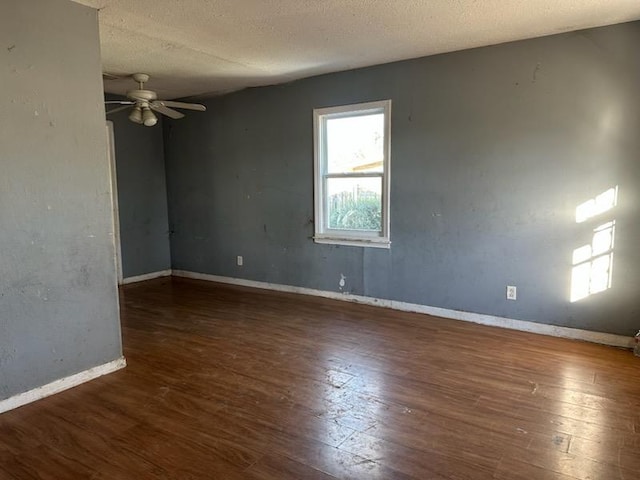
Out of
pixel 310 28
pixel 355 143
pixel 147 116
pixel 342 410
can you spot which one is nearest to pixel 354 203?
pixel 355 143

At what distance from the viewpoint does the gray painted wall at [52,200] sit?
8.06 feet

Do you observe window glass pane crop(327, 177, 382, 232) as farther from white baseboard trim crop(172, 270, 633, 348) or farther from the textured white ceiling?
the textured white ceiling

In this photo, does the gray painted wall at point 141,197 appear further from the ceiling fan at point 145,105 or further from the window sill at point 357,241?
the window sill at point 357,241

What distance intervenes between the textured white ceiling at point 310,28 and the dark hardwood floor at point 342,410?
Answer: 2333mm

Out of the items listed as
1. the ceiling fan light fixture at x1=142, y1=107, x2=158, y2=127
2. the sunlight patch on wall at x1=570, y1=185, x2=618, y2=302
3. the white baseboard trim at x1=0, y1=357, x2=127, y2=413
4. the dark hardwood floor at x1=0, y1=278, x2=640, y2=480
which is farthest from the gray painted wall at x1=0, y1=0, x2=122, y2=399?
the sunlight patch on wall at x1=570, y1=185, x2=618, y2=302

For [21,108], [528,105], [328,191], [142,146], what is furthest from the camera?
[142,146]

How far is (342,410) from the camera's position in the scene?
247cm

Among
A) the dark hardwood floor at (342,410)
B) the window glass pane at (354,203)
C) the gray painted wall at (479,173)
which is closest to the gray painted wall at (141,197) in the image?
the gray painted wall at (479,173)

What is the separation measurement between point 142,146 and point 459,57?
159 inches

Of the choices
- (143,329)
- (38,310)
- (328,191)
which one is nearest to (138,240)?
(143,329)

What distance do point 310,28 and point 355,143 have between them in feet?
5.00

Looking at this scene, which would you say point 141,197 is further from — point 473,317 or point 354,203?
point 473,317

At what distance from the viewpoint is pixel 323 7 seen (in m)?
2.84

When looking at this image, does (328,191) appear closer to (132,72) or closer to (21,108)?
(132,72)
